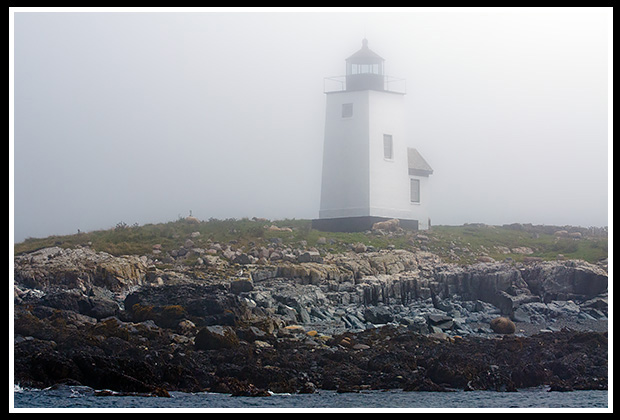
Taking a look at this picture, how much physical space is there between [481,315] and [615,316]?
2.90 metres

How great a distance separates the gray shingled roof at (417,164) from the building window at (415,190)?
0.74ft

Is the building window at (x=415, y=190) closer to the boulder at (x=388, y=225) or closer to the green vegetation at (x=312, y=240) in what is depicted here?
the green vegetation at (x=312, y=240)

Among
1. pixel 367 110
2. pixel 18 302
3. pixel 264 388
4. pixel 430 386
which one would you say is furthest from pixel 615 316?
pixel 18 302

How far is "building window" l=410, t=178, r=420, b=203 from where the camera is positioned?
25078mm

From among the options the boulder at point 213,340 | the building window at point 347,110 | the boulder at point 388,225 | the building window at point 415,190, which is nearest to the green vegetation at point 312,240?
the boulder at point 388,225

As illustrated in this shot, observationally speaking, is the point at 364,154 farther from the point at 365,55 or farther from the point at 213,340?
the point at 213,340

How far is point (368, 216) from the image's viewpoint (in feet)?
77.8

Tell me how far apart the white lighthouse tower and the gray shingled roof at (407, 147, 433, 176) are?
11.1 inches

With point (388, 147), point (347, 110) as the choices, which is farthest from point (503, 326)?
point (347, 110)

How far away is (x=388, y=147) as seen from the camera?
80.2 ft

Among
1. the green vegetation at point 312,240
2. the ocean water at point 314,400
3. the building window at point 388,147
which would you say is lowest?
the ocean water at point 314,400

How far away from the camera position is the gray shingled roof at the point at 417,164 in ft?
82.2

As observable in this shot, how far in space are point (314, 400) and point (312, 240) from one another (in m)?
8.87

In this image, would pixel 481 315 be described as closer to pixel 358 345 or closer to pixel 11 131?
pixel 358 345
